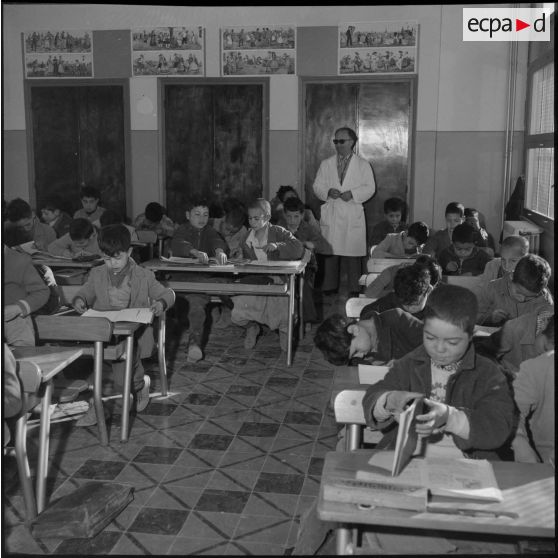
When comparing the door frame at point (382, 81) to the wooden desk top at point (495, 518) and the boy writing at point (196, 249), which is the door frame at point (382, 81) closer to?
the boy writing at point (196, 249)

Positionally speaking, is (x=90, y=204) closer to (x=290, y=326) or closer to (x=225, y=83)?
(x=225, y=83)

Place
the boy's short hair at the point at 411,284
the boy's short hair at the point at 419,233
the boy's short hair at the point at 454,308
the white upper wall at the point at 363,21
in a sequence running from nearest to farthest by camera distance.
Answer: the boy's short hair at the point at 454,308
the boy's short hair at the point at 411,284
the boy's short hair at the point at 419,233
the white upper wall at the point at 363,21

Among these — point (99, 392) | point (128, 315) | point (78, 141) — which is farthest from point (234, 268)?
point (78, 141)

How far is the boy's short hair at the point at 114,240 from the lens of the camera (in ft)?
11.8

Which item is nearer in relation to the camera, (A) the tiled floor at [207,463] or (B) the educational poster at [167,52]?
(A) the tiled floor at [207,463]

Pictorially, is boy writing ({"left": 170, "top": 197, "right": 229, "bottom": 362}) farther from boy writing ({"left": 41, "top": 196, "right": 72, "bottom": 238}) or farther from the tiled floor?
boy writing ({"left": 41, "top": 196, "right": 72, "bottom": 238})

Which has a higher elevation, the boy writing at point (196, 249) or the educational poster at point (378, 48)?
the educational poster at point (378, 48)

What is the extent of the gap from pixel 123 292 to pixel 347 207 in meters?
3.76

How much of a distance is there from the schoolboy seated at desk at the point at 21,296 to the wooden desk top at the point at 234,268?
1281mm

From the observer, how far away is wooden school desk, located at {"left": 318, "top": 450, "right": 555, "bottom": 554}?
142 cm

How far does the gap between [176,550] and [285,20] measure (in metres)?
6.17

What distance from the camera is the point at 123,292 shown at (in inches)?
146

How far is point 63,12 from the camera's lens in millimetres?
8016

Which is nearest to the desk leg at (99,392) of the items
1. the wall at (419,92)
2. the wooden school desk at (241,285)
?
the wooden school desk at (241,285)
